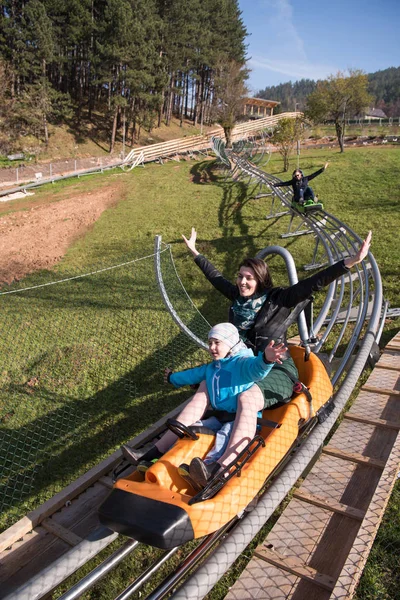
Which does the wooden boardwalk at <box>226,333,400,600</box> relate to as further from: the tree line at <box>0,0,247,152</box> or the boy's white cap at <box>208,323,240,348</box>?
the tree line at <box>0,0,247,152</box>

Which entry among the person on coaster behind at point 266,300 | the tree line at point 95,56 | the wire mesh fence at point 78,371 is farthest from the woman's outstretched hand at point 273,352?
the tree line at point 95,56

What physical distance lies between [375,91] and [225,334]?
12911cm

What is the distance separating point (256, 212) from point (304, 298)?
31.0 ft

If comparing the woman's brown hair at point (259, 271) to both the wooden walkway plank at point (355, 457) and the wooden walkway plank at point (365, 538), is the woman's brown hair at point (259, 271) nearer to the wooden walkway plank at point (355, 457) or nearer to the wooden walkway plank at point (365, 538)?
the wooden walkway plank at point (355, 457)

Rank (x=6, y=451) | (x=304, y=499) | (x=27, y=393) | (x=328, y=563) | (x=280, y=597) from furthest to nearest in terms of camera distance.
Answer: (x=27, y=393) → (x=6, y=451) → (x=304, y=499) → (x=328, y=563) → (x=280, y=597)

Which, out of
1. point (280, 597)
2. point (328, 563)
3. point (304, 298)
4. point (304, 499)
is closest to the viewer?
point (280, 597)

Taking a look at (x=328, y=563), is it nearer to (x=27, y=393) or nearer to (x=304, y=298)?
(x=304, y=298)

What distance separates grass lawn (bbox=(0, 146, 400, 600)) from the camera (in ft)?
15.5

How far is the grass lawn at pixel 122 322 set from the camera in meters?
4.73

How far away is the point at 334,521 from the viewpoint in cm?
282

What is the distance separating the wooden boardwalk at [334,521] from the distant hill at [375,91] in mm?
97458

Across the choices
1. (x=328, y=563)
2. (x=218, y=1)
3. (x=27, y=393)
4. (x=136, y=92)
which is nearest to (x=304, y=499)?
(x=328, y=563)

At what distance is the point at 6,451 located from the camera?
475 cm

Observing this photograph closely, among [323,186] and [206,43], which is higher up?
[206,43]
